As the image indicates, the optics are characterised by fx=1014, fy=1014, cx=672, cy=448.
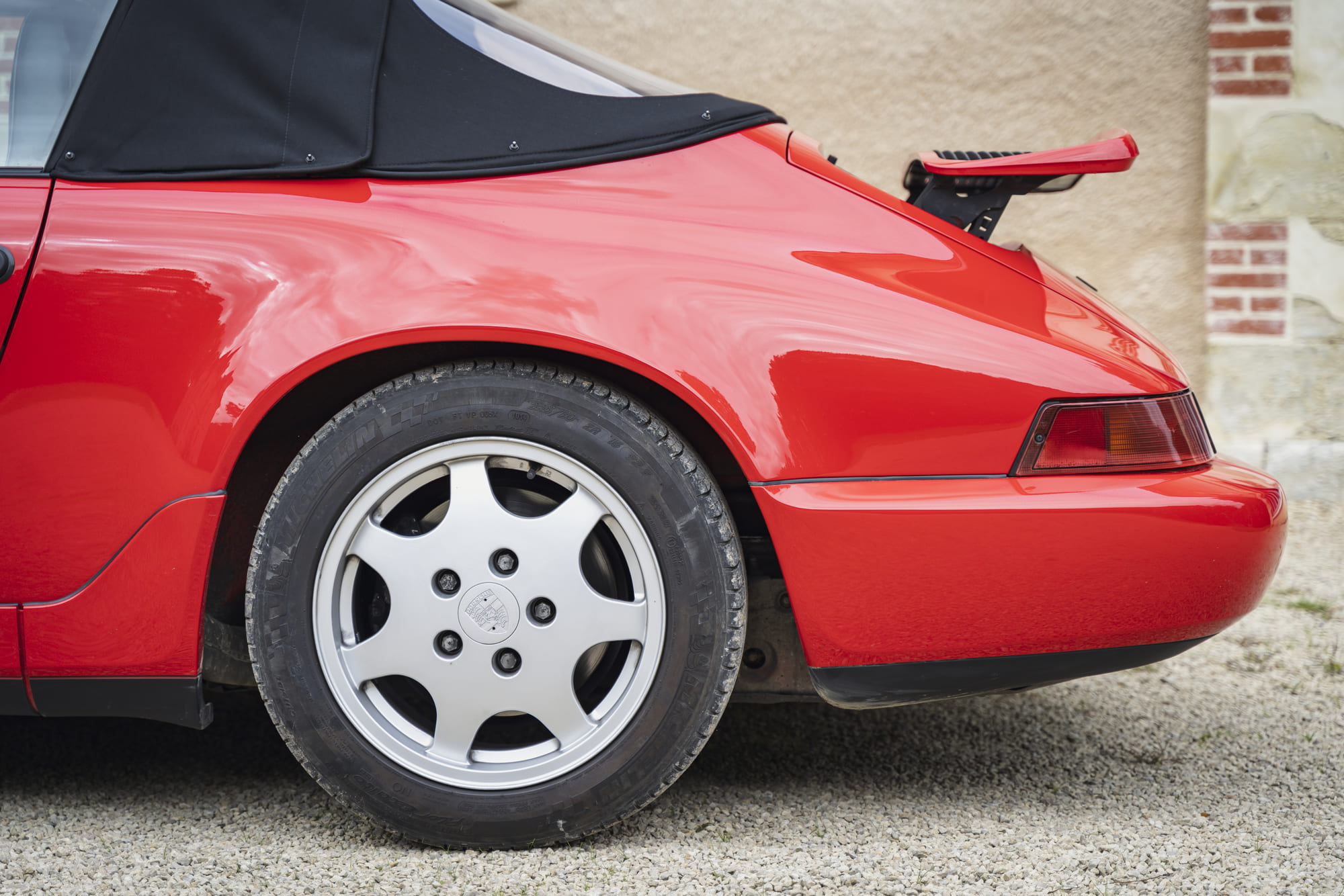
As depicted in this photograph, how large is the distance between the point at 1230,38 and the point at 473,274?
4013 mm

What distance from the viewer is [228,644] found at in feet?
5.69

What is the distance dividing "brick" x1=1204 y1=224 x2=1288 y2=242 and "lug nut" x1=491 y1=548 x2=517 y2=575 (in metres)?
3.89

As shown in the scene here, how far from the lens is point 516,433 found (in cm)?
157

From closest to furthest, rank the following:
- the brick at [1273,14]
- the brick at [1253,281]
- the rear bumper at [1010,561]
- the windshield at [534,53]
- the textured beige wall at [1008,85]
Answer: the rear bumper at [1010,561] < the windshield at [534,53] < the brick at [1273,14] < the brick at [1253,281] < the textured beige wall at [1008,85]

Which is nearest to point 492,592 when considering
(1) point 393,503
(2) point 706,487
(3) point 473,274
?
(1) point 393,503

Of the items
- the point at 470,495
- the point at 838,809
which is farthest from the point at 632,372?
the point at 838,809

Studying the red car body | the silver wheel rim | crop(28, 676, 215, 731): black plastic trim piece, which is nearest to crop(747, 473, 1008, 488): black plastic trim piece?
the red car body

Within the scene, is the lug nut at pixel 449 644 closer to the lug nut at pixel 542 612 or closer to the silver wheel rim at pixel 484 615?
the silver wheel rim at pixel 484 615

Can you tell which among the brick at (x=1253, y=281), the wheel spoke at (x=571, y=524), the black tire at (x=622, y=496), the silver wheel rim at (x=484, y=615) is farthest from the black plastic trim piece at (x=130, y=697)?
the brick at (x=1253, y=281)

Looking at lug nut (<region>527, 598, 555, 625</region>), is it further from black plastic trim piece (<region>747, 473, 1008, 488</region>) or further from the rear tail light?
the rear tail light

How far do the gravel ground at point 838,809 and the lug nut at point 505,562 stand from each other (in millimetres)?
462

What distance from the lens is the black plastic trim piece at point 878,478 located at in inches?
60.4

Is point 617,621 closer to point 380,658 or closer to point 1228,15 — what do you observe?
point 380,658

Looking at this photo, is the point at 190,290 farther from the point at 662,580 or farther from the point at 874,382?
the point at 874,382
